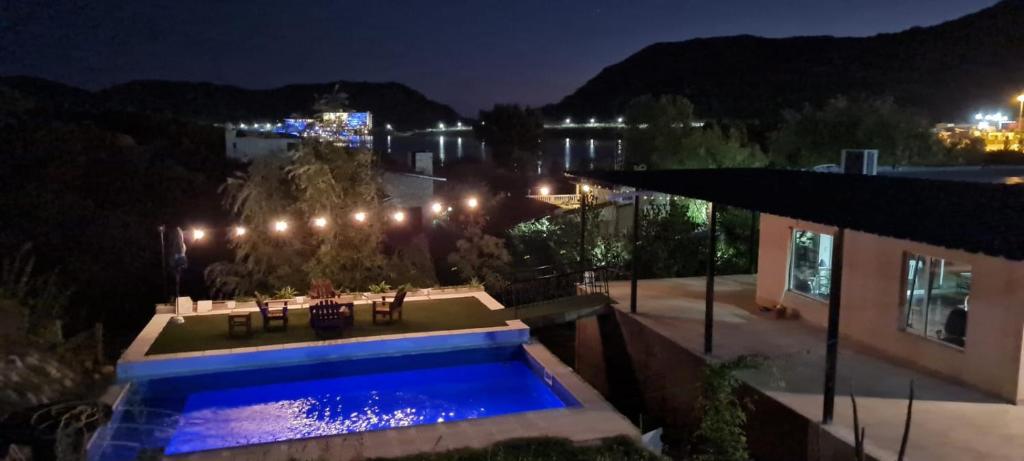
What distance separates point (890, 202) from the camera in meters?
8.42

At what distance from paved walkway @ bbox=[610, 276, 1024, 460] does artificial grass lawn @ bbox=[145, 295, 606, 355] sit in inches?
84.0

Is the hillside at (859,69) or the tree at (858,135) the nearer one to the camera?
the tree at (858,135)

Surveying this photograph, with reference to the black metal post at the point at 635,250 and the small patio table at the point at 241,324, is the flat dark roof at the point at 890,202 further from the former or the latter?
the small patio table at the point at 241,324

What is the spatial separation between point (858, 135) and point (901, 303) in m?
14.5

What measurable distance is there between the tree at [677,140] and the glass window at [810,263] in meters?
12.9

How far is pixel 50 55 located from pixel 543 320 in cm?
2182

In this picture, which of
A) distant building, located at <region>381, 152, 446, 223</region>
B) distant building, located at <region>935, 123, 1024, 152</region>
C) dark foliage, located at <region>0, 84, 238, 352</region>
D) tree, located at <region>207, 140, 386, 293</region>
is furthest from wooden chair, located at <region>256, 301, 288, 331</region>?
distant building, located at <region>935, 123, 1024, 152</region>

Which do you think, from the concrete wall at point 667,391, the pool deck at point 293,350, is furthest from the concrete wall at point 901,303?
the pool deck at point 293,350

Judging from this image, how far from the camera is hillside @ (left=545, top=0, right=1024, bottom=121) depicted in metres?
46.6

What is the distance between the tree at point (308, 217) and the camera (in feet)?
48.9

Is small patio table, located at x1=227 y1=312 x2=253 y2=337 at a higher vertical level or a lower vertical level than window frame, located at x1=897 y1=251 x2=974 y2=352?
lower

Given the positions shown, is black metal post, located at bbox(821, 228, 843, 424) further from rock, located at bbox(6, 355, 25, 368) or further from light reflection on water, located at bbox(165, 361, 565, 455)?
rock, located at bbox(6, 355, 25, 368)

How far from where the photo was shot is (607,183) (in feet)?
44.7

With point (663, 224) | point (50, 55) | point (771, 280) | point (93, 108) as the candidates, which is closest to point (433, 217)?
point (663, 224)
